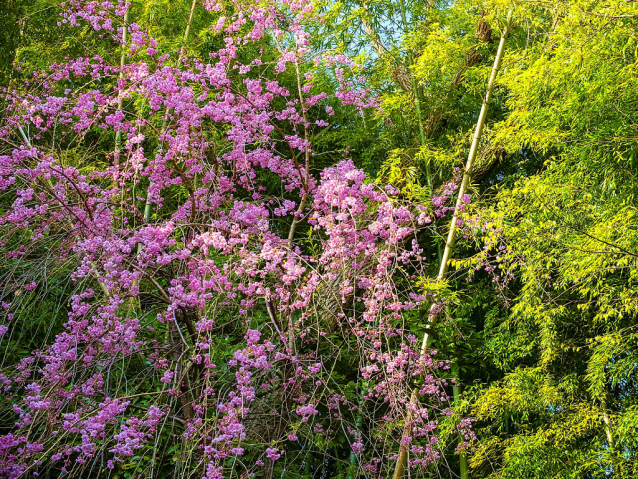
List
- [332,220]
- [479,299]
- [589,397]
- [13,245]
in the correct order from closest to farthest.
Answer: [332,220], [13,245], [589,397], [479,299]

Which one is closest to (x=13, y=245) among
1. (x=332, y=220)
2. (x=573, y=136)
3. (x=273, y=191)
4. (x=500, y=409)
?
(x=332, y=220)

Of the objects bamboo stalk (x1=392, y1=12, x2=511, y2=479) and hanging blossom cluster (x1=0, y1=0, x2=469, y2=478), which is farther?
bamboo stalk (x1=392, y1=12, x2=511, y2=479)

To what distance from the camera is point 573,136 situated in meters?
3.38

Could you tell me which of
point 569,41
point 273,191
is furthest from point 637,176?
point 273,191

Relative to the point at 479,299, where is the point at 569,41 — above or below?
above

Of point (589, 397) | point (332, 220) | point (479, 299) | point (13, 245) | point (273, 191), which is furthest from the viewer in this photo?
point (273, 191)

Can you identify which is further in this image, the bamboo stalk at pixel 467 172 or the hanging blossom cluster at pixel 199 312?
the bamboo stalk at pixel 467 172

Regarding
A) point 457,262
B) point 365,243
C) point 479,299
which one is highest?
point 365,243

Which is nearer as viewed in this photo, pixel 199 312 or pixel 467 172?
pixel 199 312

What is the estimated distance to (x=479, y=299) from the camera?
422 centimetres

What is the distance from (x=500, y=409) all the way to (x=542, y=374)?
1.06 ft

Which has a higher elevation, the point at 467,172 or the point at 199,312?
the point at 467,172

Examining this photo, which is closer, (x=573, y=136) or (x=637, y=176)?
(x=637, y=176)

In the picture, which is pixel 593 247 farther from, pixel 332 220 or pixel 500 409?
pixel 332 220
